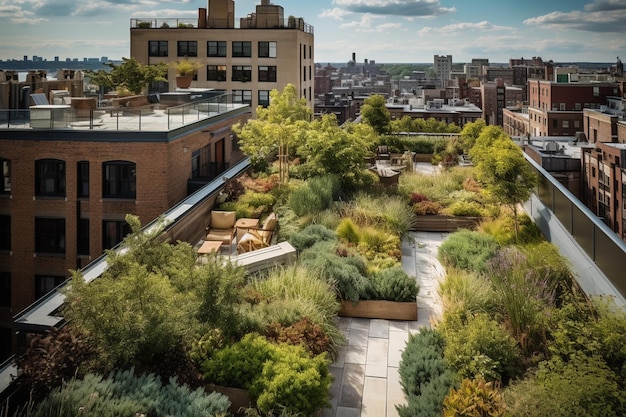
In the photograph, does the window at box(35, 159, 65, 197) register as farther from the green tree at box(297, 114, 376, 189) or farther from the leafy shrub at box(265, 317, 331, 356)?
the leafy shrub at box(265, 317, 331, 356)

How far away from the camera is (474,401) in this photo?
576 cm

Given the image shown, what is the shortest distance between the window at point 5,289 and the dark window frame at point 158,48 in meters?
42.4

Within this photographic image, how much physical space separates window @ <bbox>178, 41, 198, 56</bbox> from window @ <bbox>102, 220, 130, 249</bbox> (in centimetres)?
4267

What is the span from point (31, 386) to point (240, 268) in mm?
3154

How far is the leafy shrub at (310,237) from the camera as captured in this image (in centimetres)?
1151

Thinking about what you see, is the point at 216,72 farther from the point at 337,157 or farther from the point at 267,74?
the point at 337,157

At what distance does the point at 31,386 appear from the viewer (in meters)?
5.71

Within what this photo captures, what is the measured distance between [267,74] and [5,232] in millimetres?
40101

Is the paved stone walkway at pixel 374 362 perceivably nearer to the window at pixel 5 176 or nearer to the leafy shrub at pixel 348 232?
the leafy shrub at pixel 348 232

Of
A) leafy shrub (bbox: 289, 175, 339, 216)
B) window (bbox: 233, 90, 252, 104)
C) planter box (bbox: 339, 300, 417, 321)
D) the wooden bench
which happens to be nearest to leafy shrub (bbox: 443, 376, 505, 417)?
planter box (bbox: 339, 300, 417, 321)

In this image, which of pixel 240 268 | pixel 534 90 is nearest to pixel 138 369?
pixel 240 268

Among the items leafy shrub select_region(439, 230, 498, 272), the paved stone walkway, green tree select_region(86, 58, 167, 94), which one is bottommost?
the paved stone walkway

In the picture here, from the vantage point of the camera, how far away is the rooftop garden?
18.6ft

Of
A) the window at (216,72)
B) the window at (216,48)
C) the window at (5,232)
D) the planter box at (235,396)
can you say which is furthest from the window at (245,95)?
the planter box at (235,396)
